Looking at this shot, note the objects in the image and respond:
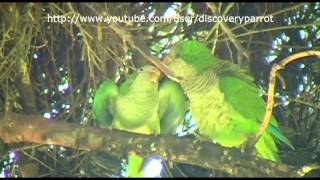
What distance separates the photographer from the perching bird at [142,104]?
5.17 ft

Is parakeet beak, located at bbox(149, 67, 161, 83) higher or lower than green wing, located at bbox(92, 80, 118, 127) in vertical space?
higher

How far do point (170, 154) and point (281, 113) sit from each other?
501 mm

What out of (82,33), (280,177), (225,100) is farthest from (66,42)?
(280,177)

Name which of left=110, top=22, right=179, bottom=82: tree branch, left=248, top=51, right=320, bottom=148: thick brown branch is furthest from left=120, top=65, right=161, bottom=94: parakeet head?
left=248, top=51, right=320, bottom=148: thick brown branch

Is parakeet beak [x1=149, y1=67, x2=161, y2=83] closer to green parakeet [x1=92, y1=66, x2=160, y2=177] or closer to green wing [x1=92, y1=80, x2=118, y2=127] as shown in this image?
green parakeet [x1=92, y1=66, x2=160, y2=177]

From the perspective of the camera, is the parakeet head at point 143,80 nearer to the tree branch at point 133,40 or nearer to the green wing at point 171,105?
the green wing at point 171,105

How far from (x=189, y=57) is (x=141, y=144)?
0.35m

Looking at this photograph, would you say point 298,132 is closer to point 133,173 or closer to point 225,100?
point 225,100

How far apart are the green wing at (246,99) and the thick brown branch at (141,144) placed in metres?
0.22

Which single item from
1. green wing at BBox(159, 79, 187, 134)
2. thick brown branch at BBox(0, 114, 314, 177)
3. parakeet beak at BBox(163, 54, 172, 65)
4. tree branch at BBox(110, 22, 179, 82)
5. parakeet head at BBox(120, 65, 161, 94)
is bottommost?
thick brown branch at BBox(0, 114, 314, 177)

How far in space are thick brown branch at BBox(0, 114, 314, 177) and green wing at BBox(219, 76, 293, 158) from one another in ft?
0.72

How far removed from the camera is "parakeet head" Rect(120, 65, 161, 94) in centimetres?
157

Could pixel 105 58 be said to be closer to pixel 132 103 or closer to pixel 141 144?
pixel 132 103

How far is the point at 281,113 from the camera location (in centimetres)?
164
